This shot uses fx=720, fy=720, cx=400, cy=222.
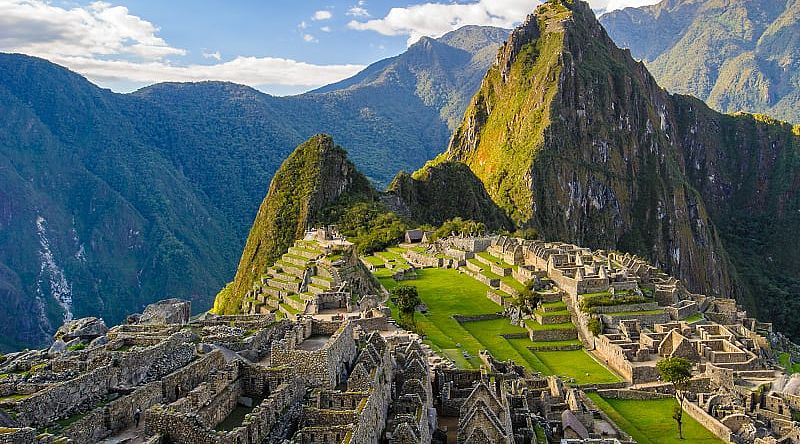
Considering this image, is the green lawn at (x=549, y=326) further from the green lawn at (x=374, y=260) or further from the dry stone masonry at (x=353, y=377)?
the green lawn at (x=374, y=260)

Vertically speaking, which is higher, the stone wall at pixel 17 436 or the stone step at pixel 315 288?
the stone wall at pixel 17 436

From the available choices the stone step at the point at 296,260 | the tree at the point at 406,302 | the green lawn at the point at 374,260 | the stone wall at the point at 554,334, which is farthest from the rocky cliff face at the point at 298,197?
the stone wall at the point at 554,334

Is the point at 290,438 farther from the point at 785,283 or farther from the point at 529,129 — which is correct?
the point at 785,283

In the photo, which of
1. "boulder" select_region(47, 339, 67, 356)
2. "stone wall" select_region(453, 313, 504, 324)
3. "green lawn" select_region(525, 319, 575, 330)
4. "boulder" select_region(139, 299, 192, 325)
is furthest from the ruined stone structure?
"boulder" select_region(47, 339, 67, 356)

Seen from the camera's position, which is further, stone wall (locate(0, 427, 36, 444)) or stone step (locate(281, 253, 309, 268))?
stone step (locate(281, 253, 309, 268))

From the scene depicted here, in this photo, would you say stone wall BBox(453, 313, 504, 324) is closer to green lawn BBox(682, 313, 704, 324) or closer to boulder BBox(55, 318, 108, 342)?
green lawn BBox(682, 313, 704, 324)

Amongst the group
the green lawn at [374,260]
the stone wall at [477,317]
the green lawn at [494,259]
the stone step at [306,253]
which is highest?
the stone step at [306,253]

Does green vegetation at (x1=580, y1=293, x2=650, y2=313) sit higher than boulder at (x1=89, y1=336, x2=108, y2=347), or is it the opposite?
boulder at (x1=89, y1=336, x2=108, y2=347)

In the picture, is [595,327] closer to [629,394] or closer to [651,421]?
[629,394]
